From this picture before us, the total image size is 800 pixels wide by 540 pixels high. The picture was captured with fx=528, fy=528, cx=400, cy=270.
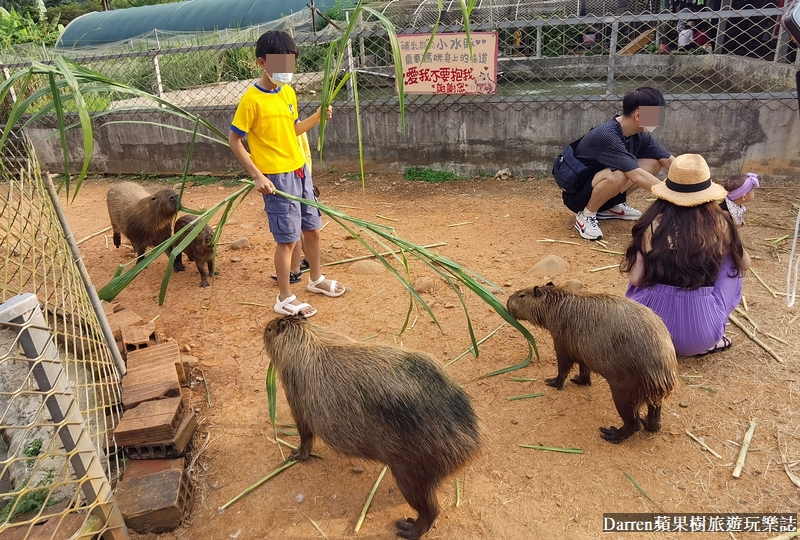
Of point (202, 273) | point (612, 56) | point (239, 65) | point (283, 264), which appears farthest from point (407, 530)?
point (239, 65)

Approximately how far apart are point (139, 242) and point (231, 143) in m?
2.07

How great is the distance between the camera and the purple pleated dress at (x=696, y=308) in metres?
2.97

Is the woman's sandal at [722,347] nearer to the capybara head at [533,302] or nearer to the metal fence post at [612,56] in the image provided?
Answer: the capybara head at [533,302]

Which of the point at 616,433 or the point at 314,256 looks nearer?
the point at 616,433

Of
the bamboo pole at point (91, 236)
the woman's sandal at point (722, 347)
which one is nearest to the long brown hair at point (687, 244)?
the woman's sandal at point (722, 347)

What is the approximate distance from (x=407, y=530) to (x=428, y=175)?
512cm

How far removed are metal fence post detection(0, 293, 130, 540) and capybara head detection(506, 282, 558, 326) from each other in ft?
7.04

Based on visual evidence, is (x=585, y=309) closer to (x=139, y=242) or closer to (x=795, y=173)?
(x=139, y=242)

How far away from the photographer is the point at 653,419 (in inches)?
102

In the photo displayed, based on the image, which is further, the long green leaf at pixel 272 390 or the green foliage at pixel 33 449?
the green foliage at pixel 33 449

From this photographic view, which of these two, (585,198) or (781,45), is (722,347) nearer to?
(585,198)

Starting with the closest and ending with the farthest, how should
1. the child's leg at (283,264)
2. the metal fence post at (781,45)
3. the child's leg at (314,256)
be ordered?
the child's leg at (283,264)
the child's leg at (314,256)
the metal fence post at (781,45)

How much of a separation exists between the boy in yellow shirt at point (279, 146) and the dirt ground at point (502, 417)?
24.0 inches

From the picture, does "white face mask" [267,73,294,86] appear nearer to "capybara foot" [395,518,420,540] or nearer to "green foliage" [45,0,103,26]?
"capybara foot" [395,518,420,540]
